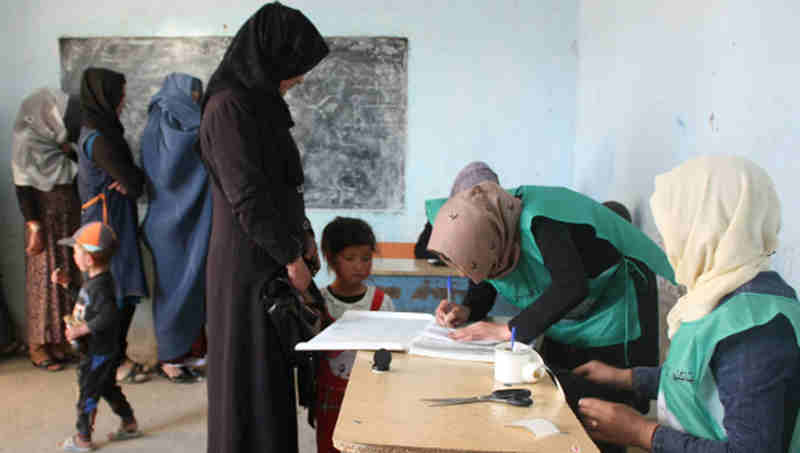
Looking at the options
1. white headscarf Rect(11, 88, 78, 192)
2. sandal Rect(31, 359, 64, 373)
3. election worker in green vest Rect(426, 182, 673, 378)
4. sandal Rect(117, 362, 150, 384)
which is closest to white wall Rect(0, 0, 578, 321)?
white headscarf Rect(11, 88, 78, 192)

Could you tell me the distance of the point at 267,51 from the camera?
5.37 feet

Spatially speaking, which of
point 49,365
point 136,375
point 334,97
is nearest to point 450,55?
point 334,97

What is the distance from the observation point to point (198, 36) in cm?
392

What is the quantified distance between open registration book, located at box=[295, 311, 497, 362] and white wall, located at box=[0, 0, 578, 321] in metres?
2.56

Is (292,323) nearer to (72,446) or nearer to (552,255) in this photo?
(552,255)

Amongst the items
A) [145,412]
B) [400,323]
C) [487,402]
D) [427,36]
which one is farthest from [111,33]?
[487,402]

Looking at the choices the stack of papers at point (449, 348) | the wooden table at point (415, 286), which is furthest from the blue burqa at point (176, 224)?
the stack of papers at point (449, 348)

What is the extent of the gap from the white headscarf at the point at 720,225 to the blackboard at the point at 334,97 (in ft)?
9.78

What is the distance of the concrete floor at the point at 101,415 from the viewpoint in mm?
2535

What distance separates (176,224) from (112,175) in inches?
17.0

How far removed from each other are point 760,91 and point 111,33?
12.6 feet

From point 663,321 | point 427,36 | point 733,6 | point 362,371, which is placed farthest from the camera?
point 427,36

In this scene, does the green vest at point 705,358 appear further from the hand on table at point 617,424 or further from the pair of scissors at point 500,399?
the pair of scissors at point 500,399

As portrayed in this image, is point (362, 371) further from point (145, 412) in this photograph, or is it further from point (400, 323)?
point (145, 412)
